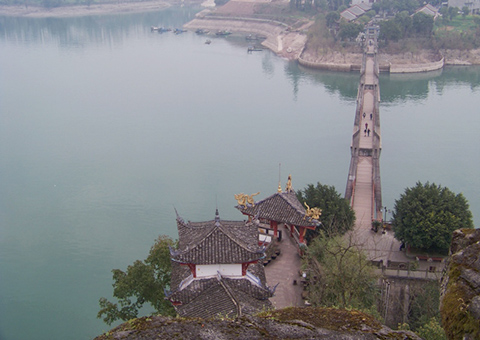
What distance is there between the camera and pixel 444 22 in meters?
80.6

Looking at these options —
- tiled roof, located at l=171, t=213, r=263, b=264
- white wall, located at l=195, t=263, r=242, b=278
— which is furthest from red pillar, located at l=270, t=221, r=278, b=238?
white wall, located at l=195, t=263, r=242, b=278

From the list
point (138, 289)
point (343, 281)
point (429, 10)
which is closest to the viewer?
point (343, 281)

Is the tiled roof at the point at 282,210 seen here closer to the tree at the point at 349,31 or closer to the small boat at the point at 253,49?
the tree at the point at 349,31

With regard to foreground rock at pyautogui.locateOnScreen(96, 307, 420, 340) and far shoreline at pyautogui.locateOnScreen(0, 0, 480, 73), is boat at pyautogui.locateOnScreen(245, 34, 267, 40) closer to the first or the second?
far shoreline at pyautogui.locateOnScreen(0, 0, 480, 73)

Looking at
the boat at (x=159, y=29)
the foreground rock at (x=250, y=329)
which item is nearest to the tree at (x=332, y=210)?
the foreground rock at (x=250, y=329)

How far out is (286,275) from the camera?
17359 millimetres

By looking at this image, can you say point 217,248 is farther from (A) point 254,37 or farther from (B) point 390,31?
(A) point 254,37

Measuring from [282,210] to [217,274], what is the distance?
4.94m

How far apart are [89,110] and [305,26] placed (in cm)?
5170

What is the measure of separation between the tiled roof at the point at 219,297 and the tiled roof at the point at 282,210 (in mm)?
4183

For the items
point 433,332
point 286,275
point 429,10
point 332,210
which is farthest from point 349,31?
point 433,332

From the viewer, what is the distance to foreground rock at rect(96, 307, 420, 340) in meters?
5.74

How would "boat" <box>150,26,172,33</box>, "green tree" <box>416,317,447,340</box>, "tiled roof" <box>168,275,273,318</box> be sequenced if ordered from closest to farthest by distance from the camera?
1. "green tree" <box>416,317,447,340</box>
2. "tiled roof" <box>168,275,273,318</box>
3. "boat" <box>150,26,172,33</box>

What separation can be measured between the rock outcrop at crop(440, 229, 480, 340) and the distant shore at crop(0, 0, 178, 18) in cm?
12276
